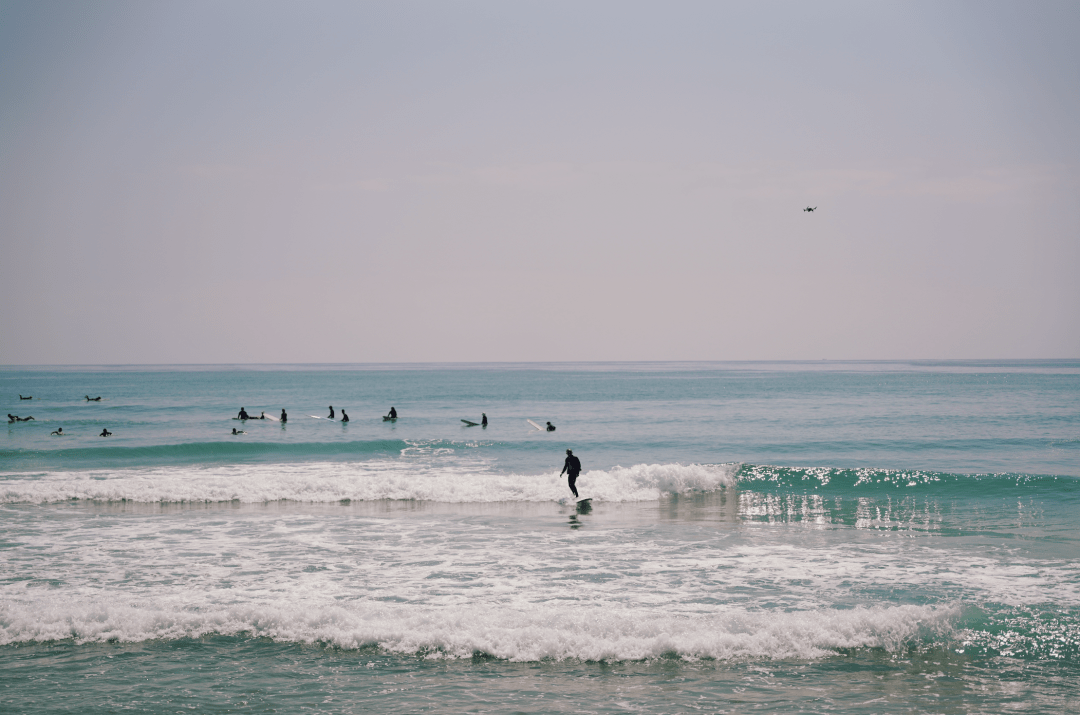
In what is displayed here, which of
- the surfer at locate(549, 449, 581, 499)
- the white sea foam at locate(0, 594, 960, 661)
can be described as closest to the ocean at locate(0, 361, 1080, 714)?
the white sea foam at locate(0, 594, 960, 661)

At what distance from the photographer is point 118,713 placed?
8727mm

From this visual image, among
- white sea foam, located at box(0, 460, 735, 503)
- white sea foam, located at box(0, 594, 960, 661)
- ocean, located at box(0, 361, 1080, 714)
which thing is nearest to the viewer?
ocean, located at box(0, 361, 1080, 714)

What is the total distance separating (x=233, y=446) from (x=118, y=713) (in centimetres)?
3599

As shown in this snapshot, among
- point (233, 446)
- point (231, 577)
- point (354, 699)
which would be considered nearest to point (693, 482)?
point (231, 577)

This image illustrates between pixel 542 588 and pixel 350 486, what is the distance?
1456cm

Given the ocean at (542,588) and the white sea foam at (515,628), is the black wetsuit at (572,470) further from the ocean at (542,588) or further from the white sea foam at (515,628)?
the white sea foam at (515,628)

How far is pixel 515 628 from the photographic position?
11.4 metres

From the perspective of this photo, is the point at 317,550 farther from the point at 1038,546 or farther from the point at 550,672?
the point at 1038,546

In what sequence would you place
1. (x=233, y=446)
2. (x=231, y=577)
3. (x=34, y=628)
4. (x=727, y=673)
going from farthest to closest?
(x=233, y=446) → (x=231, y=577) → (x=34, y=628) → (x=727, y=673)

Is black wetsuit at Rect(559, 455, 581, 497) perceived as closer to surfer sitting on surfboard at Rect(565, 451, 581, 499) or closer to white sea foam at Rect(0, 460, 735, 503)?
surfer sitting on surfboard at Rect(565, 451, 581, 499)

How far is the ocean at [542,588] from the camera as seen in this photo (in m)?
9.55

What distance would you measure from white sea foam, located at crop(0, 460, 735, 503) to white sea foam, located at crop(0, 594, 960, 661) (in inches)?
509

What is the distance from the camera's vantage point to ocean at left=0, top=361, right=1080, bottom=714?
955 centimetres

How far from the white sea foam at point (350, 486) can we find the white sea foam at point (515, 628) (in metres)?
12.9
